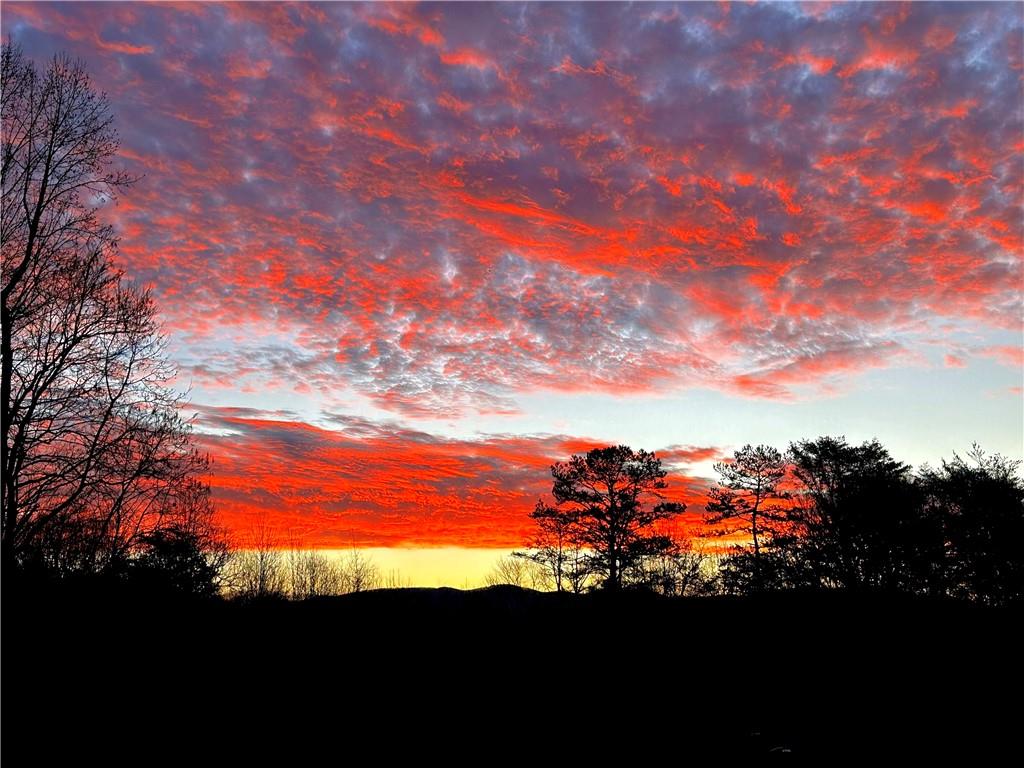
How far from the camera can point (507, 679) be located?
10.4 meters

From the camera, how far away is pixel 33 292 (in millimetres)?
16297

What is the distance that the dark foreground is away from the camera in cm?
771

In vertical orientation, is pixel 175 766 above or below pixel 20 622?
below

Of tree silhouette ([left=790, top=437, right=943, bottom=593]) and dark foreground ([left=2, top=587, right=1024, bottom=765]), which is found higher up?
tree silhouette ([left=790, top=437, right=943, bottom=593])

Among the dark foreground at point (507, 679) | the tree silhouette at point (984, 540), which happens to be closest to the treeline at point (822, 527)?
the tree silhouette at point (984, 540)

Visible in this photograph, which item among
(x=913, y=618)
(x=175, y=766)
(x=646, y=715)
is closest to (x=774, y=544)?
(x=913, y=618)

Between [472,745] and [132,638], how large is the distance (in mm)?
5710

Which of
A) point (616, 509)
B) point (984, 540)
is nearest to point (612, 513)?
point (616, 509)

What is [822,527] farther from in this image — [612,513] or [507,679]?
[507,679]

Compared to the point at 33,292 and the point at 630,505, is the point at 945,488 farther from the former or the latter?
the point at 33,292

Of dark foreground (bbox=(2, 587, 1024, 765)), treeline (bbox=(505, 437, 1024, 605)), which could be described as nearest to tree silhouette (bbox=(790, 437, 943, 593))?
treeline (bbox=(505, 437, 1024, 605))

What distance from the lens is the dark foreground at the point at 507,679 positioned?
7.71 m

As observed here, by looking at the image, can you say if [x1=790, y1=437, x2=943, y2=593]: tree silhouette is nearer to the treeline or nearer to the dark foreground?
the treeline

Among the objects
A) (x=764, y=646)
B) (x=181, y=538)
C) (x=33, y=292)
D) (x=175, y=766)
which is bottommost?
(x=175, y=766)
